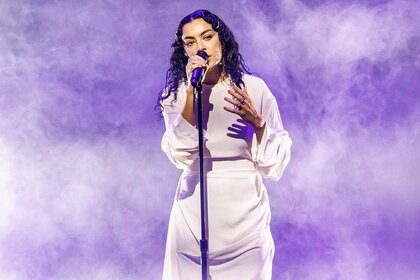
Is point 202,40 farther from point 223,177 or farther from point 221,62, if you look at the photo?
point 223,177

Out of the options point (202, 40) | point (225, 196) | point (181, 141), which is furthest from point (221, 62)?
point (225, 196)

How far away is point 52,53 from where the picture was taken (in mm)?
3275

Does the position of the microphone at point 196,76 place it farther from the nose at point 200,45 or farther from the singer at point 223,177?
the nose at point 200,45

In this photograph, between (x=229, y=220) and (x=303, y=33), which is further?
(x=303, y=33)

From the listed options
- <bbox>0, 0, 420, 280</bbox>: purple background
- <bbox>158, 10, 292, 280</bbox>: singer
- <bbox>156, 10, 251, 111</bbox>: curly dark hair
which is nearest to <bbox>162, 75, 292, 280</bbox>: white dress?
<bbox>158, 10, 292, 280</bbox>: singer

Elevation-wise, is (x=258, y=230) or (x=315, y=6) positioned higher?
(x=315, y=6)

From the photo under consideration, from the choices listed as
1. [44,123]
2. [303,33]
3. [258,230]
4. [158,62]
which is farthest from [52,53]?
[258,230]

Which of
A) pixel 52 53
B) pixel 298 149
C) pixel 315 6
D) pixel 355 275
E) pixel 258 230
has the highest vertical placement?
pixel 315 6

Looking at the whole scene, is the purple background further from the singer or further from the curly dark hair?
the singer

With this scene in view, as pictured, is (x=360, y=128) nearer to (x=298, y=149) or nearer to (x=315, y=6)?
(x=298, y=149)

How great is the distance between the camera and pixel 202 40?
216 centimetres

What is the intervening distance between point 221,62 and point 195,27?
0.63 feet

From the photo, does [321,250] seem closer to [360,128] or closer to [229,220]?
[360,128]

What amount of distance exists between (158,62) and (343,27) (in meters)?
1.03
